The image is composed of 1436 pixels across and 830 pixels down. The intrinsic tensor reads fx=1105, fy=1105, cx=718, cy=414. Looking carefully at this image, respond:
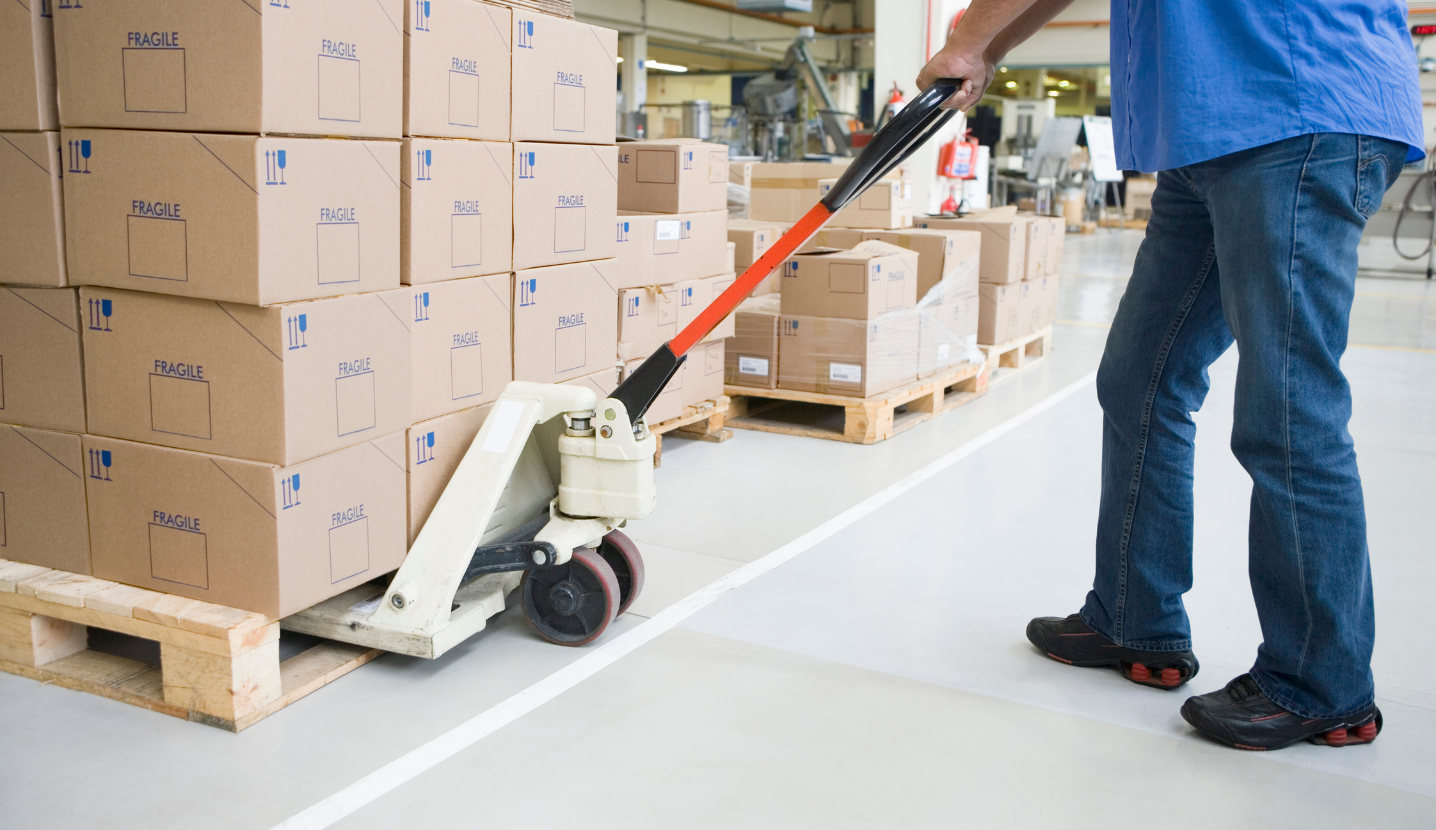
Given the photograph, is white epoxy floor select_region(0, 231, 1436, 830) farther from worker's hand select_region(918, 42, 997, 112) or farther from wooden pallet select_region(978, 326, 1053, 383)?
wooden pallet select_region(978, 326, 1053, 383)

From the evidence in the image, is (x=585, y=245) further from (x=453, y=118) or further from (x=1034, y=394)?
(x=1034, y=394)

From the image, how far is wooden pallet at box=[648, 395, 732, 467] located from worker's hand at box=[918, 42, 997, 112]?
6.77 feet

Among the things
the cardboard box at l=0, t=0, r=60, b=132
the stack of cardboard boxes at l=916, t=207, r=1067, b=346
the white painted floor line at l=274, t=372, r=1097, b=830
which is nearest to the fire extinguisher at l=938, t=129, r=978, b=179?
the stack of cardboard boxes at l=916, t=207, r=1067, b=346

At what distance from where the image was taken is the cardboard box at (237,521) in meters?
1.97

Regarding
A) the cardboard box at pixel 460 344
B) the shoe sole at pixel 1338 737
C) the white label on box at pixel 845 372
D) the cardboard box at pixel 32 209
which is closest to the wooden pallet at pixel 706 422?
the white label on box at pixel 845 372

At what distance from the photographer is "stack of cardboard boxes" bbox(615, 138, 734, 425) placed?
3.73m

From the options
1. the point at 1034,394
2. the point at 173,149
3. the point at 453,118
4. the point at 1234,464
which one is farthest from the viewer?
the point at 1034,394

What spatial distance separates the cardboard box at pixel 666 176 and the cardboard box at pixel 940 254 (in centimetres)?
136

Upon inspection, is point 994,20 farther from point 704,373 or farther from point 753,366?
point 753,366

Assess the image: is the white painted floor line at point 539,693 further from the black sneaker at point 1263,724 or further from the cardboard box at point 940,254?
the cardboard box at point 940,254

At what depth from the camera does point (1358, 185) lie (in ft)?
5.78

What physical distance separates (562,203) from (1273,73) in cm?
158

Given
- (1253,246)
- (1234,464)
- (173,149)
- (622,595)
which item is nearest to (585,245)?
(622,595)

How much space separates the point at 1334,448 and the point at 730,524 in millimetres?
1757
